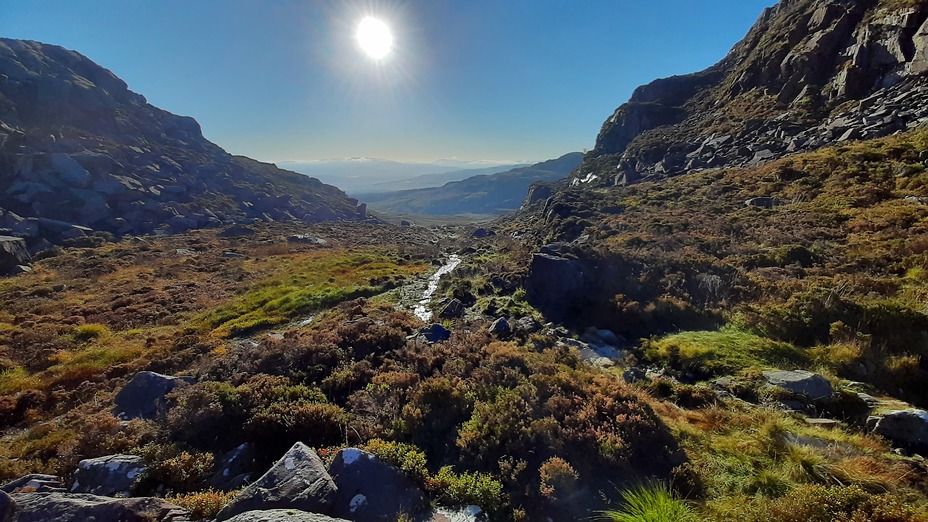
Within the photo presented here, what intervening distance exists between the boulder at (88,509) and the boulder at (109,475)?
126cm

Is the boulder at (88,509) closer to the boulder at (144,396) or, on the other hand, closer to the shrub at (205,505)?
the shrub at (205,505)

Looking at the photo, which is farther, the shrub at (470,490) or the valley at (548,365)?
the shrub at (470,490)

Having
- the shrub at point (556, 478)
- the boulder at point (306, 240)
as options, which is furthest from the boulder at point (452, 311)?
the boulder at point (306, 240)

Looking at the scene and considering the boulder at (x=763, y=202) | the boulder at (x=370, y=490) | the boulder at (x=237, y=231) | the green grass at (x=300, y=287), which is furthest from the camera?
the boulder at (x=237, y=231)

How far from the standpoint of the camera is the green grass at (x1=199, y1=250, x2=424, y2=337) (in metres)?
21.8

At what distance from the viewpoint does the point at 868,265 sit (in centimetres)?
1466

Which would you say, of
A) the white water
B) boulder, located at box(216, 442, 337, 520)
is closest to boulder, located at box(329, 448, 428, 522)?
boulder, located at box(216, 442, 337, 520)

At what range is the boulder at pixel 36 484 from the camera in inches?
254

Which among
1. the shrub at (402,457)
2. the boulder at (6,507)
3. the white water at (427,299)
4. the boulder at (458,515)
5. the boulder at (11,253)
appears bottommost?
the white water at (427,299)

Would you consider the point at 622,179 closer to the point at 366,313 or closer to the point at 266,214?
the point at 366,313

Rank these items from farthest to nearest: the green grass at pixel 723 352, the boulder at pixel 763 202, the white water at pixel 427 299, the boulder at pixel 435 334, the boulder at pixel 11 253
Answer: the boulder at pixel 11 253 < the boulder at pixel 763 202 < the white water at pixel 427 299 < the boulder at pixel 435 334 < the green grass at pixel 723 352

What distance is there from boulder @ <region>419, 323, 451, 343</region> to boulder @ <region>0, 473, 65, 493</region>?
30.1 ft

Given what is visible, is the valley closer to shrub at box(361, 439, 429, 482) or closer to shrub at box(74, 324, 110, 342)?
shrub at box(361, 439, 429, 482)

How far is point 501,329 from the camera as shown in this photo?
15.0m
